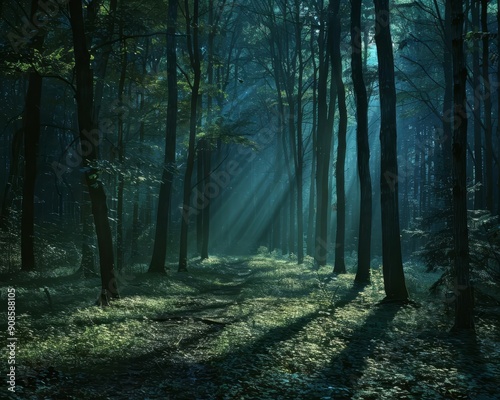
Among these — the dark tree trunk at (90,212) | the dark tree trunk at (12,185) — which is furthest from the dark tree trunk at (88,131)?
the dark tree trunk at (12,185)

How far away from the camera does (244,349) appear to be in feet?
21.8

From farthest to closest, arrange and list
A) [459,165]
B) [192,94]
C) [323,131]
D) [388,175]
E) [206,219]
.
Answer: [206,219] < [323,131] < [192,94] < [388,175] < [459,165]

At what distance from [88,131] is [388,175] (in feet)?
23.5

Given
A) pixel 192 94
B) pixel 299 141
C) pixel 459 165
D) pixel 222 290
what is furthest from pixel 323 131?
pixel 459 165

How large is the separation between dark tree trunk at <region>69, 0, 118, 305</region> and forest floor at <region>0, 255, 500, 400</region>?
75cm

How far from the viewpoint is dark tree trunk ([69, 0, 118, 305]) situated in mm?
9711

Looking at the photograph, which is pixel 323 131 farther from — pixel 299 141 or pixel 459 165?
pixel 459 165

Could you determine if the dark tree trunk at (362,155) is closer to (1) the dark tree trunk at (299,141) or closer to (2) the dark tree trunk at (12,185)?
(1) the dark tree trunk at (299,141)

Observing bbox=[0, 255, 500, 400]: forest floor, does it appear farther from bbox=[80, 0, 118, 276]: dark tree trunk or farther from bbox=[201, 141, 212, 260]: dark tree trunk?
bbox=[201, 141, 212, 260]: dark tree trunk

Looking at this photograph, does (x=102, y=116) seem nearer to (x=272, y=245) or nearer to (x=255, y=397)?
(x=255, y=397)

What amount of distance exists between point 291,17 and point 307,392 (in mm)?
24917

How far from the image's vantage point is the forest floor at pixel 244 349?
16.2 ft

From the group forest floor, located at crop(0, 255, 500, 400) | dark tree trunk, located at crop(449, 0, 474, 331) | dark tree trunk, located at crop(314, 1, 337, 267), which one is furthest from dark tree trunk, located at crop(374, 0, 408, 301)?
dark tree trunk, located at crop(314, 1, 337, 267)

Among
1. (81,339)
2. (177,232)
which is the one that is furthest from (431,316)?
(177,232)
